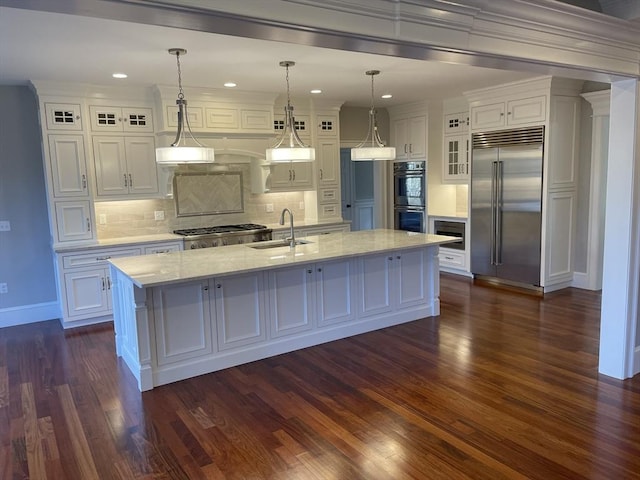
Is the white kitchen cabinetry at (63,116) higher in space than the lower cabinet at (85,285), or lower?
higher

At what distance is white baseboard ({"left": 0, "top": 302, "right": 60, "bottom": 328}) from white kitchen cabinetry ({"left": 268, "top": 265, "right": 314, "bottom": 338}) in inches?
118

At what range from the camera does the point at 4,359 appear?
441cm

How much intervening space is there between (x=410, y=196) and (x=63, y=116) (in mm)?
4928

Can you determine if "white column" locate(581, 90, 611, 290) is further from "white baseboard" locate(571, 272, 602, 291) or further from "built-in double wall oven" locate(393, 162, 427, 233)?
"built-in double wall oven" locate(393, 162, 427, 233)

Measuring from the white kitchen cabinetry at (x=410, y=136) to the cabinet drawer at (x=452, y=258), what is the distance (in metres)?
1.47

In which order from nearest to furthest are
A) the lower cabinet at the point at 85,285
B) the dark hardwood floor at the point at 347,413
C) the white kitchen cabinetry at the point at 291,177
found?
1. the dark hardwood floor at the point at 347,413
2. the lower cabinet at the point at 85,285
3. the white kitchen cabinetry at the point at 291,177

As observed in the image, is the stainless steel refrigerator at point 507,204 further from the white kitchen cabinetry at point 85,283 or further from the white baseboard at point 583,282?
the white kitchen cabinetry at point 85,283

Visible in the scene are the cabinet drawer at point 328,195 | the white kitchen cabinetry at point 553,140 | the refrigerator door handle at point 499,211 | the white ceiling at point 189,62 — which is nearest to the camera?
the white ceiling at point 189,62

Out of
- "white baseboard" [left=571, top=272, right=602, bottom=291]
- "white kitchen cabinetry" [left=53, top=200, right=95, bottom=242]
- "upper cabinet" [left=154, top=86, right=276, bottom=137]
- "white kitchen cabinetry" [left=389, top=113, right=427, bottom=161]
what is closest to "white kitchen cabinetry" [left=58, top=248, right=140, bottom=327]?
"white kitchen cabinetry" [left=53, top=200, right=95, bottom=242]

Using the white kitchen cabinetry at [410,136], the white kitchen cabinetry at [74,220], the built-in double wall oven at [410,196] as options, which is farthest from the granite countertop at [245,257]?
the white kitchen cabinetry at [410,136]

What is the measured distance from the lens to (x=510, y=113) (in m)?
6.11

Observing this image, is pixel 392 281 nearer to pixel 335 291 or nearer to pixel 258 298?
pixel 335 291

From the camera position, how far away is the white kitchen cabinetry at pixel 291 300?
13.9 ft

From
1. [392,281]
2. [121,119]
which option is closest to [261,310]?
[392,281]
